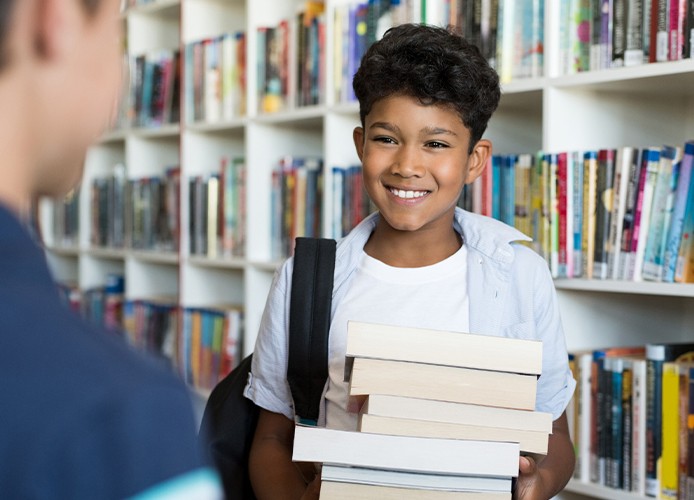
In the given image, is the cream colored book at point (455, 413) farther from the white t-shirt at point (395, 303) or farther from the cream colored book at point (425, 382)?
the white t-shirt at point (395, 303)

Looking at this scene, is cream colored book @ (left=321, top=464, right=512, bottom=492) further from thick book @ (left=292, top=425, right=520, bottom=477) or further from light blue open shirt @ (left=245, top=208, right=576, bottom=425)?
light blue open shirt @ (left=245, top=208, right=576, bottom=425)

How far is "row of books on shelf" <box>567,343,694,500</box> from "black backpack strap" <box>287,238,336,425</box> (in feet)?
2.40

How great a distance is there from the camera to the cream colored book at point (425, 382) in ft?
3.63

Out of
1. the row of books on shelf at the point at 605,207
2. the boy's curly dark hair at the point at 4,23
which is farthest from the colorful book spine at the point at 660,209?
the boy's curly dark hair at the point at 4,23

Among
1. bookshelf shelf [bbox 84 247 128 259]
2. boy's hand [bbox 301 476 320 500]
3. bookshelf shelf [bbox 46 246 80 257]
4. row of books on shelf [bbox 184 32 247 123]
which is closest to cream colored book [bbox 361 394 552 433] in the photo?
boy's hand [bbox 301 476 320 500]

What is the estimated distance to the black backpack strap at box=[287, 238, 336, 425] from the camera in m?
1.39

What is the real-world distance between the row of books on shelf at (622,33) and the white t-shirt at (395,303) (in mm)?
624

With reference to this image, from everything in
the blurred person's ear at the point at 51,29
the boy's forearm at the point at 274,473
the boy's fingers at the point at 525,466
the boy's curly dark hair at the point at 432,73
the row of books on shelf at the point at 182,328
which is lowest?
the row of books on shelf at the point at 182,328

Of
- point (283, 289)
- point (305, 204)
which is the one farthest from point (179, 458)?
point (305, 204)

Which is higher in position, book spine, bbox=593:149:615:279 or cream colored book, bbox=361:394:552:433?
book spine, bbox=593:149:615:279

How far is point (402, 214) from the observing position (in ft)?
4.73

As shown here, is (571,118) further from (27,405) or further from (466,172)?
(27,405)

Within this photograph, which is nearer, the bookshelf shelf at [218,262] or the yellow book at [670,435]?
the yellow book at [670,435]

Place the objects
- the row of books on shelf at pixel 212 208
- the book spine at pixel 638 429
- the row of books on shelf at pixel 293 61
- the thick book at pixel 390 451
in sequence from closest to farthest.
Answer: the thick book at pixel 390 451 → the book spine at pixel 638 429 → the row of books on shelf at pixel 212 208 → the row of books on shelf at pixel 293 61
